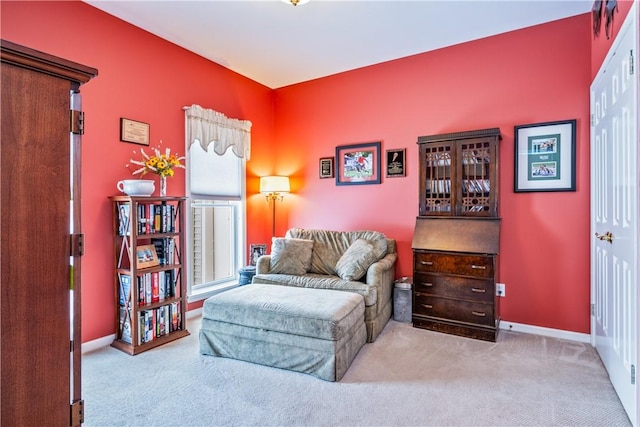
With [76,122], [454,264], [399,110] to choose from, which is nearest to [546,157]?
[454,264]

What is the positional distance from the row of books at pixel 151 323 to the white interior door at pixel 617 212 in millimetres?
3236

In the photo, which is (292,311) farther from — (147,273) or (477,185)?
(477,185)

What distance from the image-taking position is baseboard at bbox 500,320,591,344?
115 inches

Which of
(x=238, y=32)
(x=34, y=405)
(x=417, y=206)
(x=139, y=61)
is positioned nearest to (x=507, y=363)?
(x=417, y=206)

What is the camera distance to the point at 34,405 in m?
1.04

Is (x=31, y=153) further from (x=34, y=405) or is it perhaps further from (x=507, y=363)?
(x=507, y=363)

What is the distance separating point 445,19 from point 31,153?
3.22 meters

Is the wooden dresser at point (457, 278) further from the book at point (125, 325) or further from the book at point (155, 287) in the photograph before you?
the book at point (125, 325)

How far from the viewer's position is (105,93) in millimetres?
2826

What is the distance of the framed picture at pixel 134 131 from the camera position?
2.96 meters

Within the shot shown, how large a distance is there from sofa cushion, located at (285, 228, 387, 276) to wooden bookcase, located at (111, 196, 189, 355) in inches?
55.0

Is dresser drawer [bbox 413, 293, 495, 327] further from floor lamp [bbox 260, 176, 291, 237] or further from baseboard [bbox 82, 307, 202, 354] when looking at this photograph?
baseboard [bbox 82, 307, 202, 354]

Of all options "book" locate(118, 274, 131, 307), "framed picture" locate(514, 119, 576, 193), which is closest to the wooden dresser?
"framed picture" locate(514, 119, 576, 193)

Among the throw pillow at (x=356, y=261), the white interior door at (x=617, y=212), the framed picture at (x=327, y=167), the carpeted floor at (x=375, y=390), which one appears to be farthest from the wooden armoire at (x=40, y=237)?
the framed picture at (x=327, y=167)
